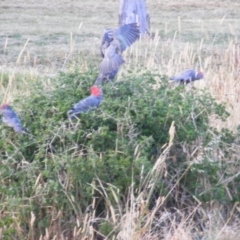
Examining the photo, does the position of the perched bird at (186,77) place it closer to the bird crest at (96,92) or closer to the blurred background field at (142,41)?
the blurred background field at (142,41)

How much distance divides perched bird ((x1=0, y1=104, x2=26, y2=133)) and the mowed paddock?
0.50 meters

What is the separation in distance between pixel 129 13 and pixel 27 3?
8924 mm

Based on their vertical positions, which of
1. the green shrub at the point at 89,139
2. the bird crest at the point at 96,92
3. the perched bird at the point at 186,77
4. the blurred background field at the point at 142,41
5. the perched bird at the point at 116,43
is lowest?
the blurred background field at the point at 142,41

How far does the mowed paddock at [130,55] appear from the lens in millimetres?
5992

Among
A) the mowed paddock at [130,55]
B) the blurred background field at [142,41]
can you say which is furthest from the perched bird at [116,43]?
the blurred background field at [142,41]

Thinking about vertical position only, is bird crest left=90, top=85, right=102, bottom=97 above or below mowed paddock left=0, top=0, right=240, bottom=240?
above

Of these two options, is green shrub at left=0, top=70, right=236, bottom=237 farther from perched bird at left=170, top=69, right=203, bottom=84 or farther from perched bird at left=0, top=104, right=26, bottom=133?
perched bird at left=170, top=69, right=203, bottom=84

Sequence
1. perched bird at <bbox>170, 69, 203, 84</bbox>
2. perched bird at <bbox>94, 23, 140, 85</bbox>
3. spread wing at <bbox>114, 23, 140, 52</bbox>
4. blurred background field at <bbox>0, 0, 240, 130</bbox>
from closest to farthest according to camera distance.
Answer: perched bird at <bbox>94, 23, 140, 85</bbox> < perched bird at <bbox>170, 69, 203, 84</bbox> < spread wing at <bbox>114, 23, 140, 52</bbox> < blurred background field at <bbox>0, 0, 240, 130</bbox>

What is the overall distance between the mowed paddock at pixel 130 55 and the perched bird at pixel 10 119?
19.9 inches

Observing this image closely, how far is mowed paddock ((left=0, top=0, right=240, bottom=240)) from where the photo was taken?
19.7 ft

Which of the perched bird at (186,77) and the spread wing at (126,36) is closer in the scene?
the perched bird at (186,77)

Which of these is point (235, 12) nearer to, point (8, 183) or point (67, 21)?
point (67, 21)

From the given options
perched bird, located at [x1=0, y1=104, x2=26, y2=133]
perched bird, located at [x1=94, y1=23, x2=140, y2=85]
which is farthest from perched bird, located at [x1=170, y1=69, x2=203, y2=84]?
perched bird, located at [x1=0, y1=104, x2=26, y2=133]

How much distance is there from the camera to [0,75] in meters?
9.98
